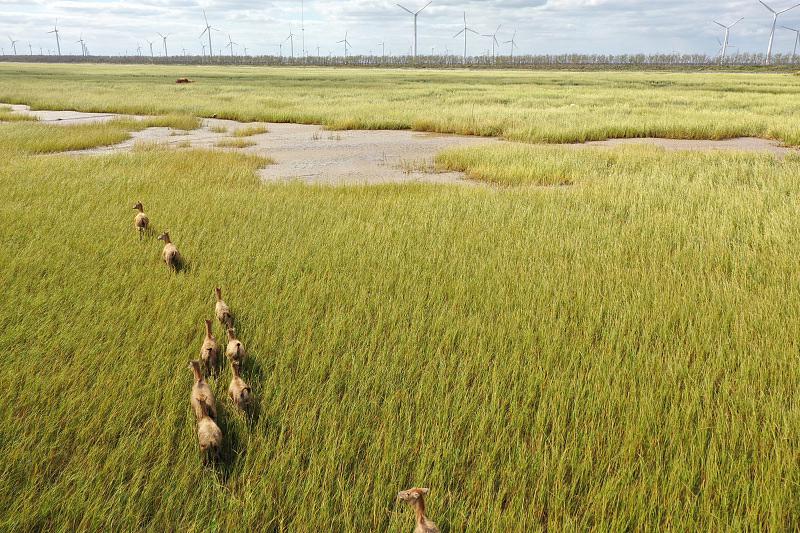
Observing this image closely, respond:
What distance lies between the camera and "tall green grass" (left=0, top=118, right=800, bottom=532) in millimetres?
2248

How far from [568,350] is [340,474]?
6.16 feet

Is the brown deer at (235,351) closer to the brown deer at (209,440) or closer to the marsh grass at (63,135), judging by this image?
the brown deer at (209,440)

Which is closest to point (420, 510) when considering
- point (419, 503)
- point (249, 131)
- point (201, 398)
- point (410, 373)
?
point (419, 503)

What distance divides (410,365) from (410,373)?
0.30ft

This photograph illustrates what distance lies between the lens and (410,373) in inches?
129

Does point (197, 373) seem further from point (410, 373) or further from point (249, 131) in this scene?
point (249, 131)

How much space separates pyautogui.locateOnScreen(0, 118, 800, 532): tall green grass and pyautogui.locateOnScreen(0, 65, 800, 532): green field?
A: 18mm

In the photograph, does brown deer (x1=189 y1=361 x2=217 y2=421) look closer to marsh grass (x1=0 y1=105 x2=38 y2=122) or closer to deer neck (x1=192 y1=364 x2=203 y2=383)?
deer neck (x1=192 y1=364 x2=203 y2=383)

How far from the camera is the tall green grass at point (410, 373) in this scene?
2248 millimetres

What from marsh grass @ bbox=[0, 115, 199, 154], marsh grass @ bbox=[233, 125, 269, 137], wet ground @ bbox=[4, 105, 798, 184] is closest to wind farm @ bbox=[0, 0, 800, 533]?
wet ground @ bbox=[4, 105, 798, 184]

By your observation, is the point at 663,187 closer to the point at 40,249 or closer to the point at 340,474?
the point at 340,474

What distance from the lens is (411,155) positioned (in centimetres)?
1404

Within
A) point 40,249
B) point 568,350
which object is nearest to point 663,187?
point 568,350

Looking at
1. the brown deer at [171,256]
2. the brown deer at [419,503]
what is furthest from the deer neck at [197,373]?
the brown deer at [171,256]
